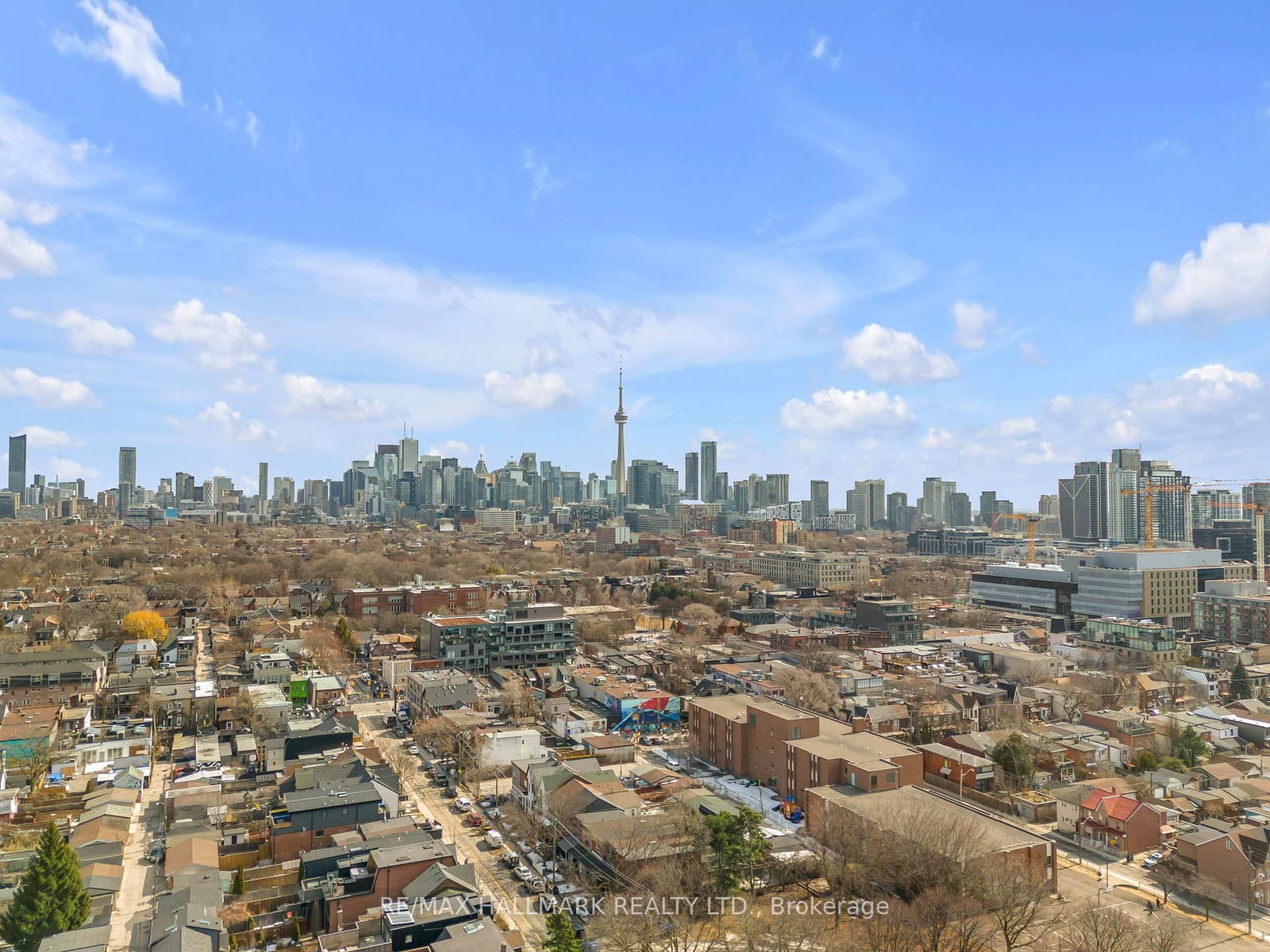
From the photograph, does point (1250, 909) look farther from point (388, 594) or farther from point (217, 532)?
point (217, 532)

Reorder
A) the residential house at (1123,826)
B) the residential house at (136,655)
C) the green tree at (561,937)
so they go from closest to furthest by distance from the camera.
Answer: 1. the green tree at (561,937)
2. the residential house at (1123,826)
3. the residential house at (136,655)

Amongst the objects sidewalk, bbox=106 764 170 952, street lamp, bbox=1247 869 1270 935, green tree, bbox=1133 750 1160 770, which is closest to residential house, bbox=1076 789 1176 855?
street lamp, bbox=1247 869 1270 935

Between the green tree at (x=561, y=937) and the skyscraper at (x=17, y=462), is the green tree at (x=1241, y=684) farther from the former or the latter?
the skyscraper at (x=17, y=462)

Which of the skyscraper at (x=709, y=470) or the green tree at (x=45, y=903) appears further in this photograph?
the skyscraper at (x=709, y=470)

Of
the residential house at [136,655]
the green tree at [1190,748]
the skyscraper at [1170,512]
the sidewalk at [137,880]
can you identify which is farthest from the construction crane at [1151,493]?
the sidewalk at [137,880]

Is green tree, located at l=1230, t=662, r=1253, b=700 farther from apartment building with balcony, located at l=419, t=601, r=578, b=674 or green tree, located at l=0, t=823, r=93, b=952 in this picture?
green tree, located at l=0, t=823, r=93, b=952
